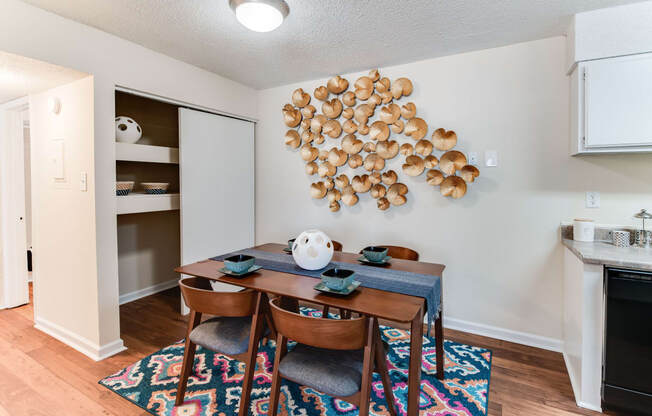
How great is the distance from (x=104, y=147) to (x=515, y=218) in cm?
316

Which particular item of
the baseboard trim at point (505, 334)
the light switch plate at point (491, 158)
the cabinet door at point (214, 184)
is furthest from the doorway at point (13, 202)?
the light switch plate at point (491, 158)

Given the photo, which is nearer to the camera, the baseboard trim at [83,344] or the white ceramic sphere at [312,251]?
the white ceramic sphere at [312,251]

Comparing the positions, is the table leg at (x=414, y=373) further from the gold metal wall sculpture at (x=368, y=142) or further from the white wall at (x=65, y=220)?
the white wall at (x=65, y=220)

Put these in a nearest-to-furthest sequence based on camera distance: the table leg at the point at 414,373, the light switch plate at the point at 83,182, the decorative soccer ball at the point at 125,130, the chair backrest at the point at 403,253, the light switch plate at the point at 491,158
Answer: the table leg at the point at 414,373, the light switch plate at the point at 83,182, the chair backrest at the point at 403,253, the light switch plate at the point at 491,158, the decorative soccer ball at the point at 125,130

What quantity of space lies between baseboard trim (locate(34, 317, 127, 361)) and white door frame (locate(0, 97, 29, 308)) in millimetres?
852

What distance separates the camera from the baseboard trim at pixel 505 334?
247 cm

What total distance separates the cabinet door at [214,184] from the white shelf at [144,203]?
0.60ft

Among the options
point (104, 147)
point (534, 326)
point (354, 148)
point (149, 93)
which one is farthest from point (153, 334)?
point (534, 326)

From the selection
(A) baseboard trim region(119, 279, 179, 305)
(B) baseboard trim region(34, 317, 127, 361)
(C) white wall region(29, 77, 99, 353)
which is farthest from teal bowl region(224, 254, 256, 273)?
(A) baseboard trim region(119, 279, 179, 305)

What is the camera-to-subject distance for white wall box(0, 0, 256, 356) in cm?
197

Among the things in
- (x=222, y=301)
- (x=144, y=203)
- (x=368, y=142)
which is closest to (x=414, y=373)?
(x=222, y=301)

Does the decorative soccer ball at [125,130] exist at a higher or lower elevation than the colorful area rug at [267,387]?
higher

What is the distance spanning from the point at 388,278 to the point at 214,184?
2.24 m

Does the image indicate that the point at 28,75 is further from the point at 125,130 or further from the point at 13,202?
the point at 13,202
